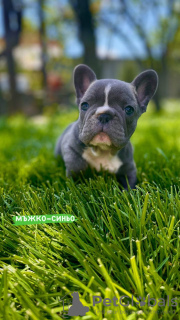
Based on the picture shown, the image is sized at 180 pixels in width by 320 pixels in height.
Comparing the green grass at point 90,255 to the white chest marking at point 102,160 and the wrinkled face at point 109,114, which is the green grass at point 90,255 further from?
the wrinkled face at point 109,114

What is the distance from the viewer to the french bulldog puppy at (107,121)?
143 centimetres

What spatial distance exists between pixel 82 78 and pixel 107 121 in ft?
1.43

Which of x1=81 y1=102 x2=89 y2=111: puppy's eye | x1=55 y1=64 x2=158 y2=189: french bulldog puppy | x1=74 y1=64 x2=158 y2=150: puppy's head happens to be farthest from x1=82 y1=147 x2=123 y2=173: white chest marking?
x1=81 y1=102 x2=89 y2=111: puppy's eye

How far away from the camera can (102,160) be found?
1.72 meters

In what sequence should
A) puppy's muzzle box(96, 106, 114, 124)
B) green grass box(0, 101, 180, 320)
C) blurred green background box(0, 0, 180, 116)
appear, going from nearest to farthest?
green grass box(0, 101, 180, 320) → puppy's muzzle box(96, 106, 114, 124) → blurred green background box(0, 0, 180, 116)

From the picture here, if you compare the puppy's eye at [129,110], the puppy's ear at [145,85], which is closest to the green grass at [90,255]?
the puppy's eye at [129,110]

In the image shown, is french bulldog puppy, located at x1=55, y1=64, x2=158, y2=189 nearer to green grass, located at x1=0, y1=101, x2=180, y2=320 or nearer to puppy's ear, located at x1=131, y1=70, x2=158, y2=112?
puppy's ear, located at x1=131, y1=70, x2=158, y2=112

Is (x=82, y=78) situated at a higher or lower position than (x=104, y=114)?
higher

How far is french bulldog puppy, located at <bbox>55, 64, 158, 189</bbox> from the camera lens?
143 cm

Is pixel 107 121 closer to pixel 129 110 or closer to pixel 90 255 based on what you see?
pixel 129 110

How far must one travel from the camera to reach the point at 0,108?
10.2 metres

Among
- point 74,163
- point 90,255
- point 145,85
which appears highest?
point 145,85

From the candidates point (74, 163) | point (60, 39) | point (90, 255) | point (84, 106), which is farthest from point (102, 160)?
point (60, 39)

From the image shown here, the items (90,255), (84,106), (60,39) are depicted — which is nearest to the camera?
(90,255)
